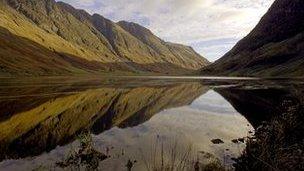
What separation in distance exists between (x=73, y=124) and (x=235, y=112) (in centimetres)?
1748

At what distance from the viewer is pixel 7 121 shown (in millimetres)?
33719

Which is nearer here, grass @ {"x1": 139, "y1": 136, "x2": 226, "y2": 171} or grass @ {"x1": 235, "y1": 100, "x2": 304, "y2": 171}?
grass @ {"x1": 235, "y1": 100, "x2": 304, "y2": 171}

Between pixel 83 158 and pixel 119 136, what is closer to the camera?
pixel 83 158

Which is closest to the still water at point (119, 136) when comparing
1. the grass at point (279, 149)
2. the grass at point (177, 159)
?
the grass at point (177, 159)

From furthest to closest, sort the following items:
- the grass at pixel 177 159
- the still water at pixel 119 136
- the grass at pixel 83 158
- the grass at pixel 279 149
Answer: the still water at pixel 119 136 < the grass at pixel 83 158 < the grass at pixel 177 159 < the grass at pixel 279 149

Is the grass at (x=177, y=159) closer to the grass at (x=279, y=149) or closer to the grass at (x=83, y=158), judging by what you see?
the grass at (x=279, y=149)

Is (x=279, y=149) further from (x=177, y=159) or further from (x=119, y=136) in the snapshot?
(x=119, y=136)

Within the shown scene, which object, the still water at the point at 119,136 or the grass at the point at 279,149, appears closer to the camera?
the grass at the point at 279,149

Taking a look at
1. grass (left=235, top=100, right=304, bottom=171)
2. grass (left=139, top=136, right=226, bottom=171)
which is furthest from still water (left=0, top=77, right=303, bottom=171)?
grass (left=235, top=100, right=304, bottom=171)

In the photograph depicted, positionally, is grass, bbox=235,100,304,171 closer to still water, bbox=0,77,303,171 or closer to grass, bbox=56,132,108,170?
still water, bbox=0,77,303,171

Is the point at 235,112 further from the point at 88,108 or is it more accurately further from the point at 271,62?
the point at 271,62

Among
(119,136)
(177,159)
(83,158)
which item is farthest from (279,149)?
(119,136)

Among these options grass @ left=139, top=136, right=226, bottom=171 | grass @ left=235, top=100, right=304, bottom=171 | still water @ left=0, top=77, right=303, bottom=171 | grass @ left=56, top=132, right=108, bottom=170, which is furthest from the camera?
still water @ left=0, top=77, right=303, bottom=171

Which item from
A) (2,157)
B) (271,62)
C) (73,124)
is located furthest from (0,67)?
(2,157)
